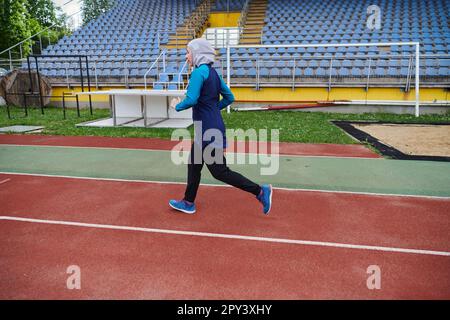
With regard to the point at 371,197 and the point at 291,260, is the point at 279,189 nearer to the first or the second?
the point at 371,197

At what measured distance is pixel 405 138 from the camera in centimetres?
962

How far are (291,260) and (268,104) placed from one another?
12845 millimetres

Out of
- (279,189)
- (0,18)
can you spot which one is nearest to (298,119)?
(279,189)

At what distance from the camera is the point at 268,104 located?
1590 cm

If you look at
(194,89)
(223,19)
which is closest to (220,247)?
(194,89)

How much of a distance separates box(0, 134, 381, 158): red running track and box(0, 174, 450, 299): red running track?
9.26 feet

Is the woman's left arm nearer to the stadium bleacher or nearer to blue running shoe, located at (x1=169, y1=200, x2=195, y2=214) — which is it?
blue running shoe, located at (x1=169, y1=200, x2=195, y2=214)

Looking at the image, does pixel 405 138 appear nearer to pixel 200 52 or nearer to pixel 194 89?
pixel 200 52

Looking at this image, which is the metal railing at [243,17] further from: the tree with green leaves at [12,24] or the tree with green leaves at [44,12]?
the tree with green leaves at [44,12]

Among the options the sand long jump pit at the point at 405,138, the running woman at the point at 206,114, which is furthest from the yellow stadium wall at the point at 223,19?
the running woman at the point at 206,114

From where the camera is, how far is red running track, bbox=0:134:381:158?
8.20 m

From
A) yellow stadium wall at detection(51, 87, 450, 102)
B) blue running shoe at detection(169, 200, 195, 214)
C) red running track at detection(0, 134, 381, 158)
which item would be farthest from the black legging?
yellow stadium wall at detection(51, 87, 450, 102)

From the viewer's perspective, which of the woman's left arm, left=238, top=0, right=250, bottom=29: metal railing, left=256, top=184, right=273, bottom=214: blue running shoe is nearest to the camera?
the woman's left arm

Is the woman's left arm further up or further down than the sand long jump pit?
further up
